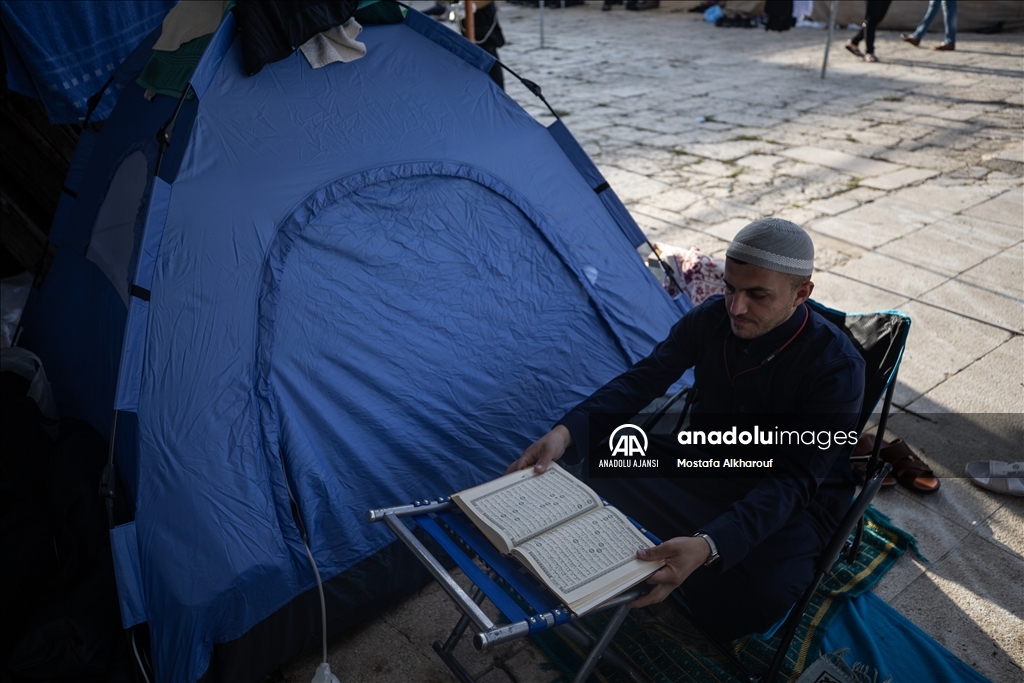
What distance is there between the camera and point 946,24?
947 cm

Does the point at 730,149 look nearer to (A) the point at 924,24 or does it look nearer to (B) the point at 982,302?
(B) the point at 982,302

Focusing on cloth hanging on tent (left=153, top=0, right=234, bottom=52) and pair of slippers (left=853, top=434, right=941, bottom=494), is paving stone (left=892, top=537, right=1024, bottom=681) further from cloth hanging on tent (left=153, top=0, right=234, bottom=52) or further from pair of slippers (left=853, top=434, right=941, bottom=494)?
cloth hanging on tent (left=153, top=0, right=234, bottom=52)

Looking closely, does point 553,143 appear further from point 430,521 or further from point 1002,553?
point 1002,553

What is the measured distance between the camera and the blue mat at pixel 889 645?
7.12 ft

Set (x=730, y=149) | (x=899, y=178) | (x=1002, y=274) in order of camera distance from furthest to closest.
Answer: (x=730, y=149)
(x=899, y=178)
(x=1002, y=274)

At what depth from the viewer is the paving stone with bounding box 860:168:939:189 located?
5.65 metres

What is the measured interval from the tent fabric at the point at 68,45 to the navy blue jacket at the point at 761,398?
2.61 meters

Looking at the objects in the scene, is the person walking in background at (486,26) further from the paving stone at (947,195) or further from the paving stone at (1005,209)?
the paving stone at (1005,209)

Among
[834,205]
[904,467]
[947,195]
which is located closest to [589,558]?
[904,467]

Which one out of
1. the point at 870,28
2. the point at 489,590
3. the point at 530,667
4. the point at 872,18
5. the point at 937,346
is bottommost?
the point at 530,667

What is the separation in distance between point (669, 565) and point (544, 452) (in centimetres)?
51

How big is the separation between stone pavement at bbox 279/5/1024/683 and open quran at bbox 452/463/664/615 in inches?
25.0

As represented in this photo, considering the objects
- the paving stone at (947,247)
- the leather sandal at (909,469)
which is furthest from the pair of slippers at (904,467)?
the paving stone at (947,247)

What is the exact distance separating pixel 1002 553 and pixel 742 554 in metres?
1.27
